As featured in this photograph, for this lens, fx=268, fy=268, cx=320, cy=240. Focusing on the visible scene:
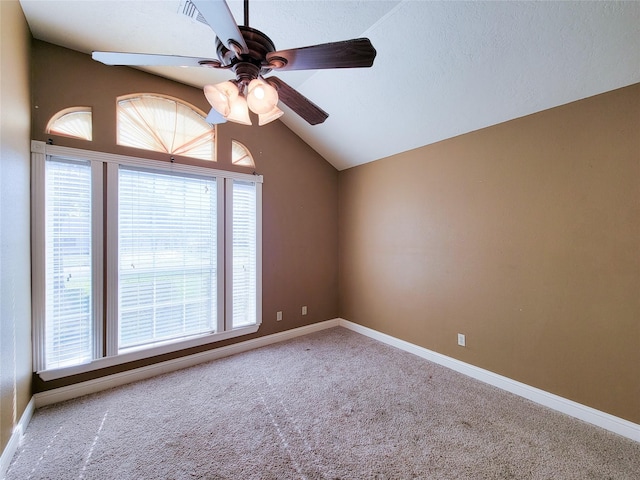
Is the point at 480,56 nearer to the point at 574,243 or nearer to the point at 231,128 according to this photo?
the point at 574,243

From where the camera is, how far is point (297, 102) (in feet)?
5.40

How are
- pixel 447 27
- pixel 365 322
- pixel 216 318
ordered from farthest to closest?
pixel 365 322 < pixel 216 318 < pixel 447 27

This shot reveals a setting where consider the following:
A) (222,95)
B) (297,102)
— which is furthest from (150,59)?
(297,102)

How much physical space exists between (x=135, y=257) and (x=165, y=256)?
0.84 ft

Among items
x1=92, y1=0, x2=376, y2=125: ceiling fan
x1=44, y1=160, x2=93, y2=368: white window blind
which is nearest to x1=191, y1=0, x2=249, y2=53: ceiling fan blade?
x1=92, y1=0, x2=376, y2=125: ceiling fan

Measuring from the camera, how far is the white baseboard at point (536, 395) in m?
1.89

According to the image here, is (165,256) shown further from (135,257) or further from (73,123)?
(73,123)

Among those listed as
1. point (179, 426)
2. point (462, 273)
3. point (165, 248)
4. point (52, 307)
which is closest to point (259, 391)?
point (179, 426)

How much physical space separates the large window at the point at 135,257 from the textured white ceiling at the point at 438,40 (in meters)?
1.02

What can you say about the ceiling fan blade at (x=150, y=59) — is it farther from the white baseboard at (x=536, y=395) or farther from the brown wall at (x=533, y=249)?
the white baseboard at (x=536, y=395)

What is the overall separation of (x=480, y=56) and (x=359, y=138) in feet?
5.01

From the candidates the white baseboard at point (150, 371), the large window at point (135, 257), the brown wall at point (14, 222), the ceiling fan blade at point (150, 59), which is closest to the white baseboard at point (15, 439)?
the brown wall at point (14, 222)

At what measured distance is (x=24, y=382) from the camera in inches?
76.5

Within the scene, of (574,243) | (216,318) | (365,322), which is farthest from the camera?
(365,322)
